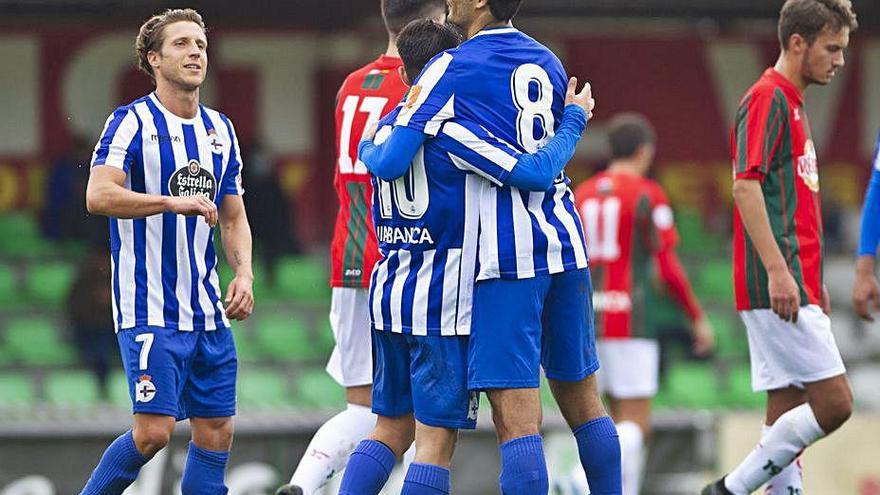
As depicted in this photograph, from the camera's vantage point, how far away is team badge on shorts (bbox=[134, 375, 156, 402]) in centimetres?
583

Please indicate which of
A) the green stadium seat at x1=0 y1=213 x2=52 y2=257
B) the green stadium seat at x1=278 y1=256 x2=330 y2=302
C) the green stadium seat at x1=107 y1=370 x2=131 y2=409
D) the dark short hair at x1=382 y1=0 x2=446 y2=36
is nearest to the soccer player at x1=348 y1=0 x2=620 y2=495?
the dark short hair at x1=382 y1=0 x2=446 y2=36

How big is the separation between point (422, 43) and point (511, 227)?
804mm

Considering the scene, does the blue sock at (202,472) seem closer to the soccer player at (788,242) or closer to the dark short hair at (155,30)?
Result: the dark short hair at (155,30)

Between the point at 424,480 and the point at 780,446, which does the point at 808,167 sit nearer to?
the point at 780,446

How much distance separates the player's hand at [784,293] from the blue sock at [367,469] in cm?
166

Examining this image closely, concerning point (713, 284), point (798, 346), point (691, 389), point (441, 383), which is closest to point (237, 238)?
point (441, 383)

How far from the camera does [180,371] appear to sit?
5922 mm

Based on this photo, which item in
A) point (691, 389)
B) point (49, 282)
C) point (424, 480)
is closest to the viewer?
point (424, 480)

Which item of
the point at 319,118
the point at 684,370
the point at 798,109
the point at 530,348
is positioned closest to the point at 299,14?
the point at 319,118

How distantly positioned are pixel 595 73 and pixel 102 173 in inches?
486

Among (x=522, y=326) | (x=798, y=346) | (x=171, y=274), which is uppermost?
(x=171, y=274)

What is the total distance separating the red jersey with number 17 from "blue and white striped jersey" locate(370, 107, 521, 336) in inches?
38.8

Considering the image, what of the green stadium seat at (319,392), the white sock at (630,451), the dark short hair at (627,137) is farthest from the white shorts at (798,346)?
the green stadium seat at (319,392)

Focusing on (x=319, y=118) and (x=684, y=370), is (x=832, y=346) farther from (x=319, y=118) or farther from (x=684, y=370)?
(x=319, y=118)
